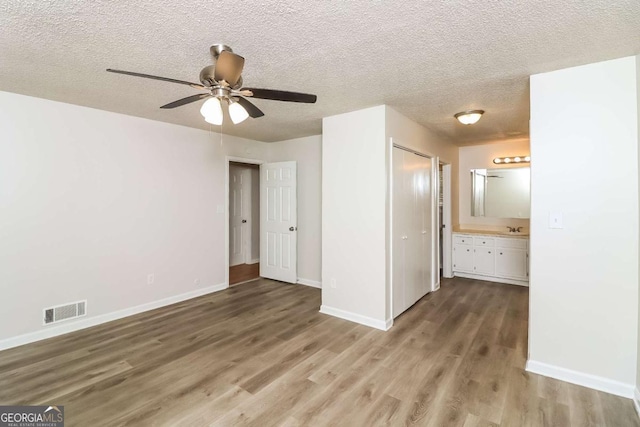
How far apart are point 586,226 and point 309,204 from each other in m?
3.42

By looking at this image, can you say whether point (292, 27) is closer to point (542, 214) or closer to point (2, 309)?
point (542, 214)

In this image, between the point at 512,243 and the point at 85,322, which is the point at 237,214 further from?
the point at 512,243

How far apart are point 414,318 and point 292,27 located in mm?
3181

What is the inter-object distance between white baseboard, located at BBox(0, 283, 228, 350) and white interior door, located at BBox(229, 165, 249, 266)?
213 cm

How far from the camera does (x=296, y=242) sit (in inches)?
195

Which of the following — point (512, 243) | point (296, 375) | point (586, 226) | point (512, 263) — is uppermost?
point (586, 226)

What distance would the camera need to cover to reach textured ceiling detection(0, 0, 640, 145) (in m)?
1.57

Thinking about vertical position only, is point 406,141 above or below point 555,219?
above

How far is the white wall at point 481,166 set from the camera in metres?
5.20

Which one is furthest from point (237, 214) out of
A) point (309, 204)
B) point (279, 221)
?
point (309, 204)

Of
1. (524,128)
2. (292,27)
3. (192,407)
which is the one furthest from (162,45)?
(524,128)

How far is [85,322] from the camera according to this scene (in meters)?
3.25

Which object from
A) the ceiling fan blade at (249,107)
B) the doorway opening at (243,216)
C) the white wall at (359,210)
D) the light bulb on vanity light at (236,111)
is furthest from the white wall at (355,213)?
the doorway opening at (243,216)

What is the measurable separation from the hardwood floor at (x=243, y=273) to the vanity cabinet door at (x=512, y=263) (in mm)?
4089
